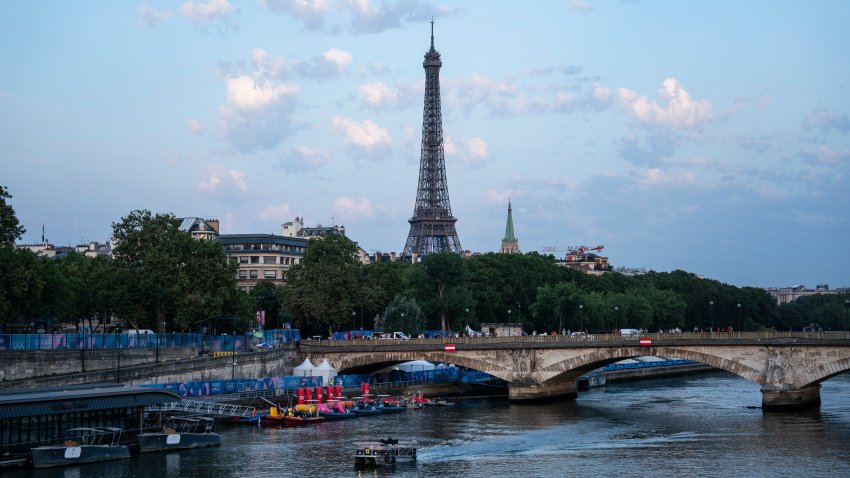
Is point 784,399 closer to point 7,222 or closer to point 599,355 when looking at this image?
point 599,355

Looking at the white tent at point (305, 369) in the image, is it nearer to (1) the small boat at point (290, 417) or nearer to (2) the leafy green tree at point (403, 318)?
(1) the small boat at point (290, 417)

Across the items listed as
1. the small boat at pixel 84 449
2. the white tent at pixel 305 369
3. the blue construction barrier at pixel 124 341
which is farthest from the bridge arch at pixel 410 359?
the small boat at pixel 84 449

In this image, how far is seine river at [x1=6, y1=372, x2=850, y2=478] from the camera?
202 feet

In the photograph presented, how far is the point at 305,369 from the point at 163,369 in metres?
15.8

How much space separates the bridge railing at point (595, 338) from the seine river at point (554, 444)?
568cm

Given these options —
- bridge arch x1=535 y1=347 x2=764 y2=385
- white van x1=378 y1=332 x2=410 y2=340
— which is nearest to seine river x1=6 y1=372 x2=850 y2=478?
bridge arch x1=535 y1=347 x2=764 y2=385

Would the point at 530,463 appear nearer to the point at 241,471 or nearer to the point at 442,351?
the point at 241,471

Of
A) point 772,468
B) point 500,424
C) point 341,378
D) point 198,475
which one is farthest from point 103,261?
point 772,468

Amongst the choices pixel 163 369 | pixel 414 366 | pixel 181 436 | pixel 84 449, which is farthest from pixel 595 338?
pixel 84 449

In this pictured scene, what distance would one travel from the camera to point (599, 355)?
96.4 metres

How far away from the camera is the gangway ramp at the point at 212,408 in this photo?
7562 cm

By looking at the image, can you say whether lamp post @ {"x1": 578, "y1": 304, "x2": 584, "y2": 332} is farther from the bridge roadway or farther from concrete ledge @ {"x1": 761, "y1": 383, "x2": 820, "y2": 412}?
concrete ledge @ {"x1": 761, "y1": 383, "x2": 820, "y2": 412}

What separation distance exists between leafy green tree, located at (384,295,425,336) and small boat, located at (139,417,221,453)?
5893 cm

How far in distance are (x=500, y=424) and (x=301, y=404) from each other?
1587cm
